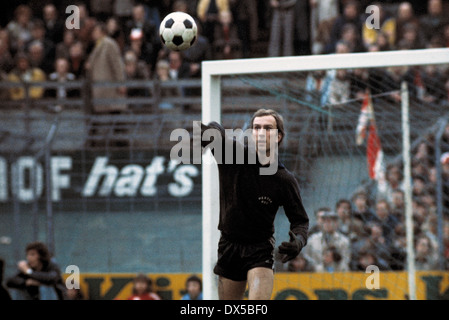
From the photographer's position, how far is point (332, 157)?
28.1 feet

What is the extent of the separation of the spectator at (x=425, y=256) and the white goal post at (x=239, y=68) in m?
2.86

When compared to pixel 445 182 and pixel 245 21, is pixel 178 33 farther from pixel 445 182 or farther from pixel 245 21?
pixel 245 21

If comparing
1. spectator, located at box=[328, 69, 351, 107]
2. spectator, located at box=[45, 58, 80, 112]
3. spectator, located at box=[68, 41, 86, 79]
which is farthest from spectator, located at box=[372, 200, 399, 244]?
spectator, located at box=[68, 41, 86, 79]

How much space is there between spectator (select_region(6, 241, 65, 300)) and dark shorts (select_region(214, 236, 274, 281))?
3437mm

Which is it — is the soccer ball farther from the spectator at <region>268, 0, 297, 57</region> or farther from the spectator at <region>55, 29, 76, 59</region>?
the spectator at <region>55, 29, 76, 59</region>

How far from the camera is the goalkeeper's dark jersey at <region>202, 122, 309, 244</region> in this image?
5410 mm

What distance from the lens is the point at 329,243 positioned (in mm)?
8477

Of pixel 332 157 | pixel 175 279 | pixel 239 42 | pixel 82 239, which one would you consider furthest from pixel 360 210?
pixel 239 42

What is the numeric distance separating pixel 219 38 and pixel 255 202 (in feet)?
23.5

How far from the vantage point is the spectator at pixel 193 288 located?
330 inches
